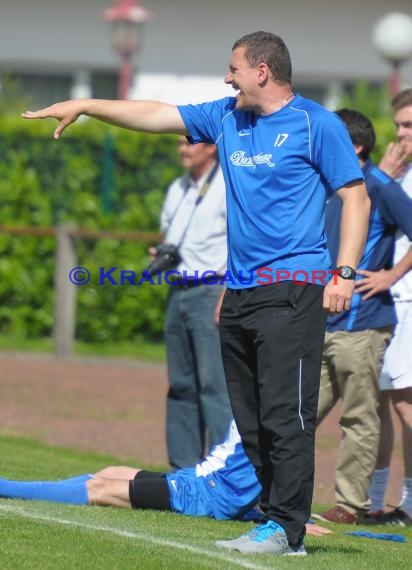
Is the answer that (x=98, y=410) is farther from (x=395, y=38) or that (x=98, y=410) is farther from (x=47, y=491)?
(x=395, y=38)

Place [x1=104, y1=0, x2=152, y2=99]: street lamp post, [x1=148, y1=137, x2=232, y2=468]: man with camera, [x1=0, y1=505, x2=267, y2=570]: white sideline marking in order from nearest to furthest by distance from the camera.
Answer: [x1=0, y1=505, x2=267, y2=570]: white sideline marking → [x1=148, y1=137, x2=232, y2=468]: man with camera → [x1=104, y1=0, x2=152, y2=99]: street lamp post

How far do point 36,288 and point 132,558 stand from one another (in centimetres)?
1083

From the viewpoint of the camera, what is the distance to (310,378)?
Answer: 5.53 m

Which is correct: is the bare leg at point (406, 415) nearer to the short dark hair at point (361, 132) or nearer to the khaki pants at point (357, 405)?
the khaki pants at point (357, 405)

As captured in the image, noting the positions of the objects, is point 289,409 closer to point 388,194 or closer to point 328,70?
point 388,194

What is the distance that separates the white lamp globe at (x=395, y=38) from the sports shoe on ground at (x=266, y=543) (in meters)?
14.3

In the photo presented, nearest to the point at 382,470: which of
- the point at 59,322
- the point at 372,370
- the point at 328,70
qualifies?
the point at 372,370

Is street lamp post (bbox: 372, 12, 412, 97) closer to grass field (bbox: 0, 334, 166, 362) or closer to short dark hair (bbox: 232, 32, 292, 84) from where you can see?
grass field (bbox: 0, 334, 166, 362)

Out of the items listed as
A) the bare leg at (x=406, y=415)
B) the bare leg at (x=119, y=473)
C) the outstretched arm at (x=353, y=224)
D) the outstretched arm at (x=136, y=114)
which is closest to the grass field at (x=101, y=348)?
the bare leg at (x=406, y=415)

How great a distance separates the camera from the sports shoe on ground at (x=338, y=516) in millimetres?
7285

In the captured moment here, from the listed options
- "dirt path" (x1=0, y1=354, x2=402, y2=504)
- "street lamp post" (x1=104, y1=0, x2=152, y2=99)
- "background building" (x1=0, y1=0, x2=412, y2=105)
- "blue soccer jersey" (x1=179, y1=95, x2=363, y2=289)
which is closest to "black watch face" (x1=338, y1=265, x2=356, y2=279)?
"blue soccer jersey" (x1=179, y1=95, x2=363, y2=289)

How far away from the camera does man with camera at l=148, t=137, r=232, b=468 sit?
333 inches

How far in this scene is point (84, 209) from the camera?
52.3 feet

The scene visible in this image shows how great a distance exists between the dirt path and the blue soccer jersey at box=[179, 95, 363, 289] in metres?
3.25
